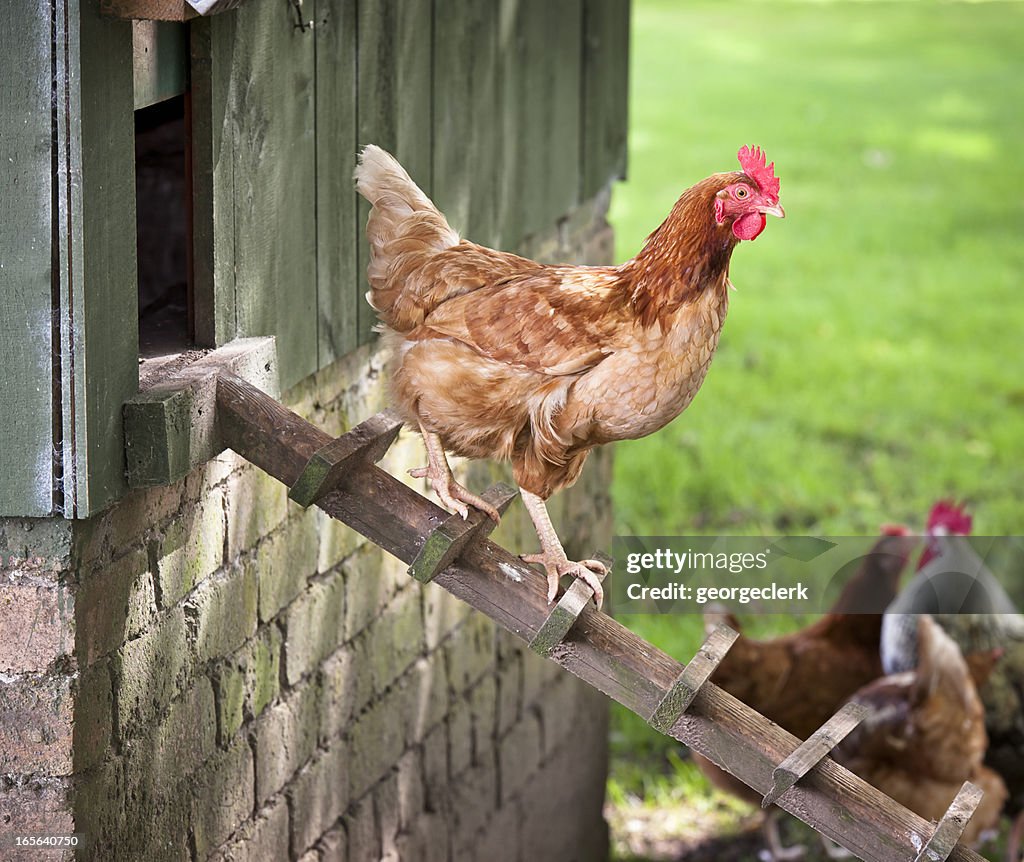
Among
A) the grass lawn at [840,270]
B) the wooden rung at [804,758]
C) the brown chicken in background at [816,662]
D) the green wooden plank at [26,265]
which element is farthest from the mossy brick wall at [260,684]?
the grass lawn at [840,270]

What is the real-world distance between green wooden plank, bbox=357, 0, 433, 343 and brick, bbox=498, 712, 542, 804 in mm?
1921

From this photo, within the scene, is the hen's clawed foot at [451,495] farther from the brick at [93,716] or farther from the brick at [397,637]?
the brick at [397,637]

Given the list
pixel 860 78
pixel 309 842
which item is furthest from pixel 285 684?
pixel 860 78

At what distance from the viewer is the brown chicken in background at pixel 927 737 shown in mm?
5383

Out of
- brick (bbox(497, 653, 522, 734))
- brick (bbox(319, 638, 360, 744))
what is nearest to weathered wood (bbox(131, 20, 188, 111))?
brick (bbox(319, 638, 360, 744))

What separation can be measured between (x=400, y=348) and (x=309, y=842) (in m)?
1.35

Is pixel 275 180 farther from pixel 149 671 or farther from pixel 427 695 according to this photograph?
pixel 427 695

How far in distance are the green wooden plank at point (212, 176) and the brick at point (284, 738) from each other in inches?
36.5

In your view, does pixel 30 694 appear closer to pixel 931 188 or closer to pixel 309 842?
pixel 309 842

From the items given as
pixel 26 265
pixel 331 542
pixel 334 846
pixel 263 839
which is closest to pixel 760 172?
pixel 26 265

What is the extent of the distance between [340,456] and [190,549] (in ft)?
1.33

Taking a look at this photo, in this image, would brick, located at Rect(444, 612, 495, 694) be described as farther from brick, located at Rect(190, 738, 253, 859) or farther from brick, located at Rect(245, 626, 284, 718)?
brick, located at Rect(190, 738, 253, 859)

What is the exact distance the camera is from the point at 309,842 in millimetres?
3576

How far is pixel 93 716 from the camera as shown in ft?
8.55
